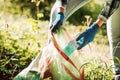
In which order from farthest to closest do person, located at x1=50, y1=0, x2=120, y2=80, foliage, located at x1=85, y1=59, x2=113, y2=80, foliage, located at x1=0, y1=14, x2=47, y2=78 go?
foliage, located at x1=0, y1=14, x2=47, y2=78
foliage, located at x1=85, y1=59, x2=113, y2=80
person, located at x1=50, y1=0, x2=120, y2=80

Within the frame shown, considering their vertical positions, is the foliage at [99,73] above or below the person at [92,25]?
below

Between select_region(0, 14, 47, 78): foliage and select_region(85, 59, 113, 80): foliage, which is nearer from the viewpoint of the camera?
select_region(85, 59, 113, 80): foliage

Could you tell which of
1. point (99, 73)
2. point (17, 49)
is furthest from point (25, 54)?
point (99, 73)

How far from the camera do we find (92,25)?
9.58ft

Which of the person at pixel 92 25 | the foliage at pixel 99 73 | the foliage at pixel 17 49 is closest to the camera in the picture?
the person at pixel 92 25

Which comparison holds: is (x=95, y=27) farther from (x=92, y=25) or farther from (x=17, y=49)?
(x=17, y=49)

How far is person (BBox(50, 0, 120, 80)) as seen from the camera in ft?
9.39

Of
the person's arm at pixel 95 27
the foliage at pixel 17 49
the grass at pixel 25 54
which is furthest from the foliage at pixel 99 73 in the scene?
the foliage at pixel 17 49

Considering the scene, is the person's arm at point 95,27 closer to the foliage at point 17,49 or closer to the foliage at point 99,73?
the foliage at point 99,73

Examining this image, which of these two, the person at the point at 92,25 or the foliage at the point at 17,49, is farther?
the foliage at the point at 17,49

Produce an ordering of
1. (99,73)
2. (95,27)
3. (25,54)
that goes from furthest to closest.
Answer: (25,54), (99,73), (95,27)

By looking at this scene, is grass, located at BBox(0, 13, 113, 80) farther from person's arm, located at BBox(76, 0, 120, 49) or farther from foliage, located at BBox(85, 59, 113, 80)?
person's arm, located at BBox(76, 0, 120, 49)

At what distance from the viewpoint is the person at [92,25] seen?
113 inches

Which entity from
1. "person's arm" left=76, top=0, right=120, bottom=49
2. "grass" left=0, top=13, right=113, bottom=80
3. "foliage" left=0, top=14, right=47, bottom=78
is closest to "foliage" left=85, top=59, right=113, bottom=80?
"grass" left=0, top=13, right=113, bottom=80
